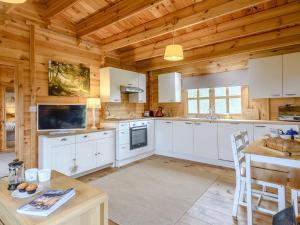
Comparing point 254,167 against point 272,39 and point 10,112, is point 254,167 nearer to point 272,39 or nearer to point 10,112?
point 272,39

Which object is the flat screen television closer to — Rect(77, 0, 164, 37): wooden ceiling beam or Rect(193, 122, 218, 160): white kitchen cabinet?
Rect(77, 0, 164, 37): wooden ceiling beam

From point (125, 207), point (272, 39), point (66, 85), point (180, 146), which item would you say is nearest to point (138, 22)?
point (66, 85)

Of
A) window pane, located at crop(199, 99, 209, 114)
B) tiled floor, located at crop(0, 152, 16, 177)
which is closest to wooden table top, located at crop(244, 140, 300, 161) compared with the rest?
window pane, located at crop(199, 99, 209, 114)

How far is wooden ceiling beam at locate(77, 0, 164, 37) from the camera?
8.87 feet

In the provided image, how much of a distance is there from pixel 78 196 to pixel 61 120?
245 cm

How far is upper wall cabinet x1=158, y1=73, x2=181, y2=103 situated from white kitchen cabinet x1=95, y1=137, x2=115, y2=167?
197cm

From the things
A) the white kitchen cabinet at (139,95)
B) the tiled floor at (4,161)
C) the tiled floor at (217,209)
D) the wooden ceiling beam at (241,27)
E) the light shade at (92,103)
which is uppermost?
the wooden ceiling beam at (241,27)

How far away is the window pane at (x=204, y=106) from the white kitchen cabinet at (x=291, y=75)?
5.74 ft

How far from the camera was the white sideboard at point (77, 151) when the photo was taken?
2.99 meters

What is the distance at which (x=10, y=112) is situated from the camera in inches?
229

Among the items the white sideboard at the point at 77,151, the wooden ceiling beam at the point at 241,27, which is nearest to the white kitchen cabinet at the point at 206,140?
the wooden ceiling beam at the point at 241,27

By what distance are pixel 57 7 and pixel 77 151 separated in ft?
7.98

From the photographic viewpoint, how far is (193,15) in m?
2.89

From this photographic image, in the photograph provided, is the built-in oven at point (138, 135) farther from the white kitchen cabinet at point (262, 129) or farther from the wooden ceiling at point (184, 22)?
the white kitchen cabinet at point (262, 129)
